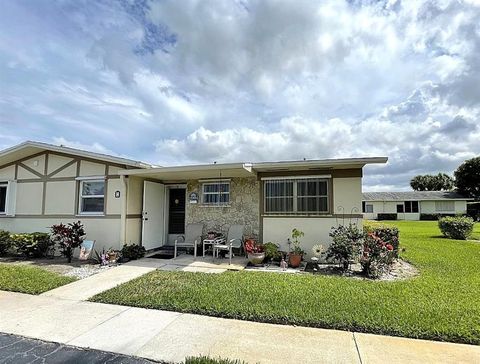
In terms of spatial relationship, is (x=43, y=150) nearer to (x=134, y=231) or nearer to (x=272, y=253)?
(x=134, y=231)

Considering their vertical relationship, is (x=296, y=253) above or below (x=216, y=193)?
below

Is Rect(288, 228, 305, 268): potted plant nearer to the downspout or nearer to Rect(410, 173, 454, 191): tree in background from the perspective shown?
the downspout

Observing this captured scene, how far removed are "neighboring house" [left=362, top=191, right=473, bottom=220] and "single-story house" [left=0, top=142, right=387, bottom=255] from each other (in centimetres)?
2884

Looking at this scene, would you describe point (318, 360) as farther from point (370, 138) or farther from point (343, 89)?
point (370, 138)

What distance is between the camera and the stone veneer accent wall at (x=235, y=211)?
1008 cm

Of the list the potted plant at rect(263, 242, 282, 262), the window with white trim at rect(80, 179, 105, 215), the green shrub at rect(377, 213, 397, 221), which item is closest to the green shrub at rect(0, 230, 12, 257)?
the window with white trim at rect(80, 179, 105, 215)

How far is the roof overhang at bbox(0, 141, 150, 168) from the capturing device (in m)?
9.47

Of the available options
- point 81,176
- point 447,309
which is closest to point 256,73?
point 81,176

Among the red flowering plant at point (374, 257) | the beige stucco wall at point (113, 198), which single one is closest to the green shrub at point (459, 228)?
the red flowering plant at point (374, 257)

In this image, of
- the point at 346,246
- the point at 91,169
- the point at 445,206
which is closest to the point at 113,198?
the point at 91,169

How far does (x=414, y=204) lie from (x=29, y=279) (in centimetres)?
4046

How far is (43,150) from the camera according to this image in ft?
36.0

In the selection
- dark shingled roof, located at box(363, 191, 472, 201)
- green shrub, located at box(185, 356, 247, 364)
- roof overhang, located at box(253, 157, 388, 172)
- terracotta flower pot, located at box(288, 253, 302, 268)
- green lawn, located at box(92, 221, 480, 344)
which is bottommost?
green shrub, located at box(185, 356, 247, 364)

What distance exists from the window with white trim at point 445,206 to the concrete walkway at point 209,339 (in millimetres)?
38980
